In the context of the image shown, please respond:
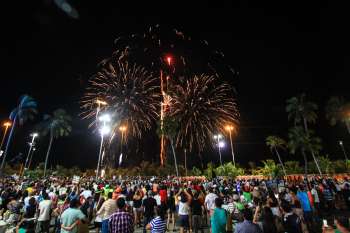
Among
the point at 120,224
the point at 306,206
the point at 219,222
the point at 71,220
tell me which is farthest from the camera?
the point at 306,206

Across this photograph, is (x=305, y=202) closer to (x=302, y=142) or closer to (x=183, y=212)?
(x=183, y=212)

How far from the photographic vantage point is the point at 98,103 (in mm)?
33688

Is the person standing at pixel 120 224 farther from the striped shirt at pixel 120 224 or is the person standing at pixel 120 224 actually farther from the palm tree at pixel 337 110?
the palm tree at pixel 337 110

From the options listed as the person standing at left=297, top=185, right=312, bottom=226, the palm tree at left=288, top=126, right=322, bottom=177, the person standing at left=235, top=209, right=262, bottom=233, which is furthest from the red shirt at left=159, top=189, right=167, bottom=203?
the palm tree at left=288, top=126, right=322, bottom=177

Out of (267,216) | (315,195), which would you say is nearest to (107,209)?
(267,216)

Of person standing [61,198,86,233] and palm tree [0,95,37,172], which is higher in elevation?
palm tree [0,95,37,172]

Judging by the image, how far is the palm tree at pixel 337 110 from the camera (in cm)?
4741

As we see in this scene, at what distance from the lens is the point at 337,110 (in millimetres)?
48531

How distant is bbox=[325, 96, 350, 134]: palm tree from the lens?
47406 mm

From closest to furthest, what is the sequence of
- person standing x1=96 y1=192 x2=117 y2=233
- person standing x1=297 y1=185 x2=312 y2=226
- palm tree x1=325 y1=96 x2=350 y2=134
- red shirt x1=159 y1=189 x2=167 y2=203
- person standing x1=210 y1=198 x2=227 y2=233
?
1. person standing x1=210 y1=198 x2=227 y2=233
2. person standing x1=96 y1=192 x2=117 y2=233
3. person standing x1=297 y1=185 x2=312 y2=226
4. red shirt x1=159 y1=189 x2=167 y2=203
5. palm tree x1=325 y1=96 x2=350 y2=134

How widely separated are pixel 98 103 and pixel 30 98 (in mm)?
30160

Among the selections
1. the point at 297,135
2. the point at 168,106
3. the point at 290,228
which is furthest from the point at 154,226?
the point at 297,135

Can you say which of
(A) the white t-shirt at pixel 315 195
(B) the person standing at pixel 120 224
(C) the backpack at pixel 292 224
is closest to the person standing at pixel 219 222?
(C) the backpack at pixel 292 224

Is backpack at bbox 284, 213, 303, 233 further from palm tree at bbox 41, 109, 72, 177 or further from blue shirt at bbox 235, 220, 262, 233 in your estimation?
palm tree at bbox 41, 109, 72, 177
